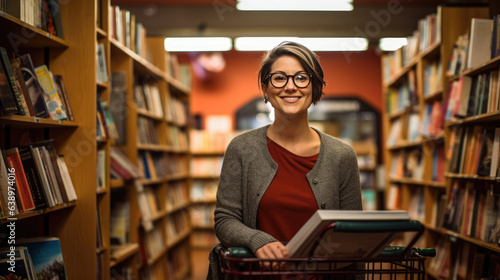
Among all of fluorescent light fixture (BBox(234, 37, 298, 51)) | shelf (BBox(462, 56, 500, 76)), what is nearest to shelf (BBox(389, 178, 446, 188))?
shelf (BBox(462, 56, 500, 76))

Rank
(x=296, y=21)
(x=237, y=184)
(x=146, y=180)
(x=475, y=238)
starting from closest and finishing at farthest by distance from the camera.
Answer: (x=237, y=184), (x=475, y=238), (x=146, y=180), (x=296, y=21)

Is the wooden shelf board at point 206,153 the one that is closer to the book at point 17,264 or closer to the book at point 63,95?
the book at point 63,95

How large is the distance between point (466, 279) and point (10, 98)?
2671mm

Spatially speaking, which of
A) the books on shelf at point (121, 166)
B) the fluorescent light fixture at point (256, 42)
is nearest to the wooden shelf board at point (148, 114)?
the books on shelf at point (121, 166)

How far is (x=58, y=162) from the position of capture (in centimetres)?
218

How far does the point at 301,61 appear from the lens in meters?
1.50

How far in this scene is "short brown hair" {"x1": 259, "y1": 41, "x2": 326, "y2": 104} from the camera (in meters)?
1.50

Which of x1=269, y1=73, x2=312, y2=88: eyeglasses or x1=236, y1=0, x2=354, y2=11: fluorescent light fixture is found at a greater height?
x1=236, y1=0, x2=354, y2=11: fluorescent light fixture

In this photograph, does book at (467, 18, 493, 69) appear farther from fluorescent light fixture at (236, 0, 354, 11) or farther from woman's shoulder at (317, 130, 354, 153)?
fluorescent light fixture at (236, 0, 354, 11)

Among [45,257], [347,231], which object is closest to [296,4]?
[45,257]

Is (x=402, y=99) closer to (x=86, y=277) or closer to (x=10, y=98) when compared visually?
(x=86, y=277)

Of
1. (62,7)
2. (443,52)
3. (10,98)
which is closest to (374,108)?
(443,52)

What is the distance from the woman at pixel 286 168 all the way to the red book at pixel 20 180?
32.3 inches

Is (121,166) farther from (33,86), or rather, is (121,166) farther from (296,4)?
(296,4)
